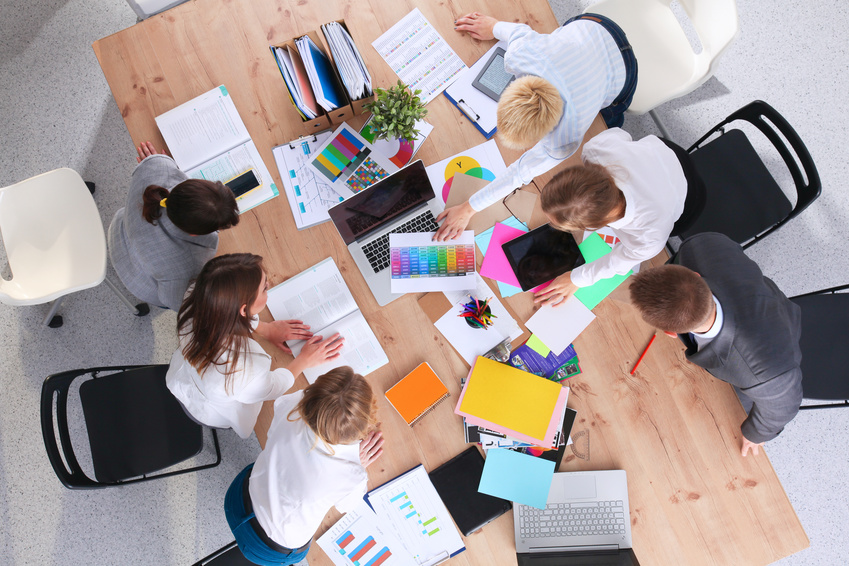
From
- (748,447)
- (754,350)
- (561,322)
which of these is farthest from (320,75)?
(748,447)

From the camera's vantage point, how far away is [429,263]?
1.63 metres

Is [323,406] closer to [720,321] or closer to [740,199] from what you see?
[720,321]

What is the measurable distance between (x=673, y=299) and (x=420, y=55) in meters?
1.21

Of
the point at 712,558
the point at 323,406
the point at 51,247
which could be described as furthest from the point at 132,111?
the point at 712,558

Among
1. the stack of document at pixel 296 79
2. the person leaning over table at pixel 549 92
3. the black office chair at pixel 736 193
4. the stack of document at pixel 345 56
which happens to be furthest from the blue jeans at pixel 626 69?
the stack of document at pixel 296 79

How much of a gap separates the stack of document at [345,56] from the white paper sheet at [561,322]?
97cm

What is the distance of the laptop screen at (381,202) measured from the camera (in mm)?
1525

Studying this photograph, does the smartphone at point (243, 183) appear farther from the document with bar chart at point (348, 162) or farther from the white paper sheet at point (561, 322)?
the white paper sheet at point (561, 322)

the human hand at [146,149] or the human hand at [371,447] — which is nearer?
the human hand at [371,447]

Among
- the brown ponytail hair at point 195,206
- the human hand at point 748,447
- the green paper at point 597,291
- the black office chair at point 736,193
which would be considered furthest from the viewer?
the black office chair at point 736,193

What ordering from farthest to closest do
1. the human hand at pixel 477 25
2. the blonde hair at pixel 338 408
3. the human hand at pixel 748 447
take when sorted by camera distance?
the human hand at pixel 477 25 < the human hand at pixel 748 447 < the blonde hair at pixel 338 408

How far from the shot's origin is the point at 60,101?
2.53 m

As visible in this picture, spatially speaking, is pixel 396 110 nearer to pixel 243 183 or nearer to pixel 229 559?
pixel 243 183

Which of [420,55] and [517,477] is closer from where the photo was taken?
[517,477]
